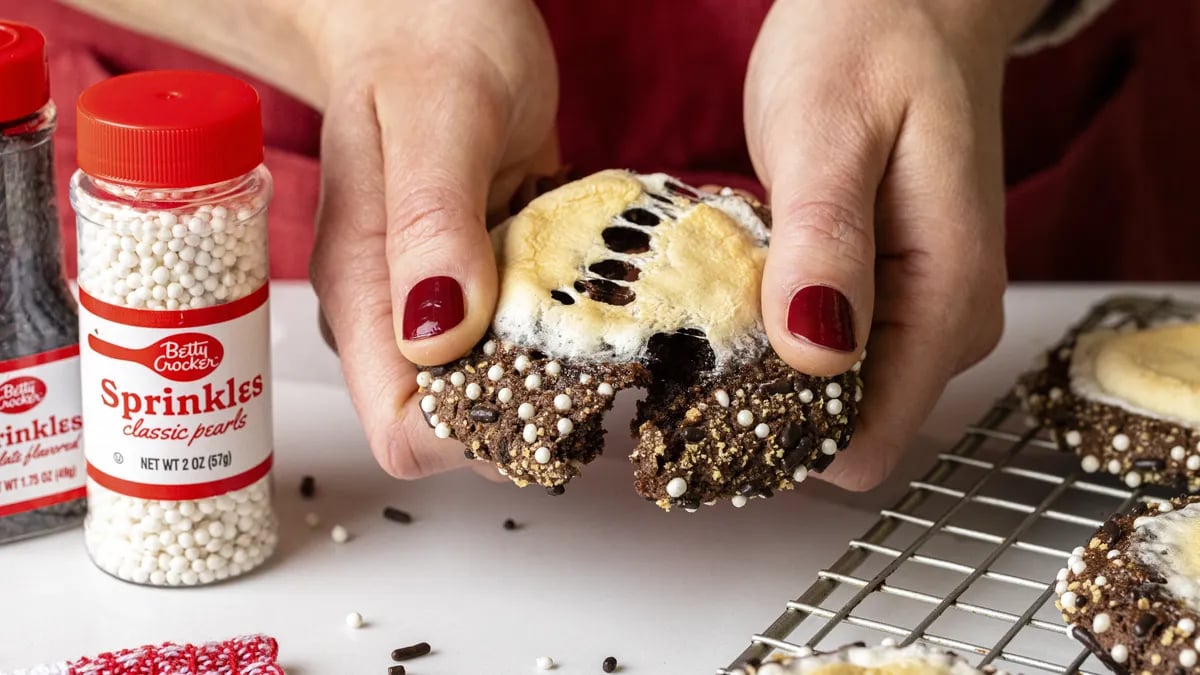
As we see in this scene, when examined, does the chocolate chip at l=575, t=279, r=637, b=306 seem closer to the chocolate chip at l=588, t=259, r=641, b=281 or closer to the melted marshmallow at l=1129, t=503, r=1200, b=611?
the chocolate chip at l=588, t=259, r=641, b=281

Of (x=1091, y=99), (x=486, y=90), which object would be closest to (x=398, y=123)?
(x=486, y=90)

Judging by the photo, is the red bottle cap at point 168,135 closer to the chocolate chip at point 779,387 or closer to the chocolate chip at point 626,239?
the chocolate chip at point 626,239

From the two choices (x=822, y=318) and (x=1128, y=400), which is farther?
(x=1128, y=400)

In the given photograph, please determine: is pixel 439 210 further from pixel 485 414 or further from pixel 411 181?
pixel 485 414

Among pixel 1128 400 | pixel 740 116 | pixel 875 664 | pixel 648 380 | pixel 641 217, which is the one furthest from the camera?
pixel 740 116

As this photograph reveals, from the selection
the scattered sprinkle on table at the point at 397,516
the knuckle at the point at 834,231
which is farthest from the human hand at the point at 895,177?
the scattered sprinkle on table at the point at 397,516

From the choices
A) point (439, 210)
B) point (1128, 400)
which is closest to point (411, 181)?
point (439, 210)

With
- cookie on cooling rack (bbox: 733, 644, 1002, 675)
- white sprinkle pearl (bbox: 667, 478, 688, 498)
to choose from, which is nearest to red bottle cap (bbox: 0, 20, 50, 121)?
white sprinkle pearl (bbox: 667, 478, 688, 498)
